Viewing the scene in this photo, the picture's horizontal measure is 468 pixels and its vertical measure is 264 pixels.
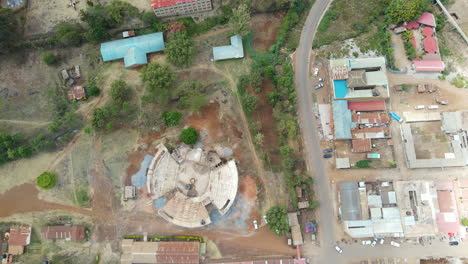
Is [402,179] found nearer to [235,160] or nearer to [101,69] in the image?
[235,160]

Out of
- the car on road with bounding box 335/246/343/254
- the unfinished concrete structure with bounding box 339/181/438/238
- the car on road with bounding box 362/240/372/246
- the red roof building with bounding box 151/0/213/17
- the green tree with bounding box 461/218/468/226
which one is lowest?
the car on road with bounding box 335/246/343/254

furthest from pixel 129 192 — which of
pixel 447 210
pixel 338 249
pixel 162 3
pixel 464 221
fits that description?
pixel 464 221

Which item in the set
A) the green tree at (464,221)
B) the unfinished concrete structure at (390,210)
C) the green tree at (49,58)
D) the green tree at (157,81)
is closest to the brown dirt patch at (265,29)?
the green tree at (157,81)

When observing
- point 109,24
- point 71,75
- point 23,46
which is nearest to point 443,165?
point 109,24

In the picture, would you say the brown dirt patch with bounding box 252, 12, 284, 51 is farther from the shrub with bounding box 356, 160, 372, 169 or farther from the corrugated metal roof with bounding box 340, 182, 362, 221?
the corrugated metal roof with bounding box 340, 182, 362, 221

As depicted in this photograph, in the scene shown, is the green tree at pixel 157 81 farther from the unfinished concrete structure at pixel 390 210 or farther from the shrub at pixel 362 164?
the shrub at pixel 362 164

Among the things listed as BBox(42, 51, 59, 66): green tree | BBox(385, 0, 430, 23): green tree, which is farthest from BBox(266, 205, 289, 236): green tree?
BBox(42, 51, 59, 66): green tree
